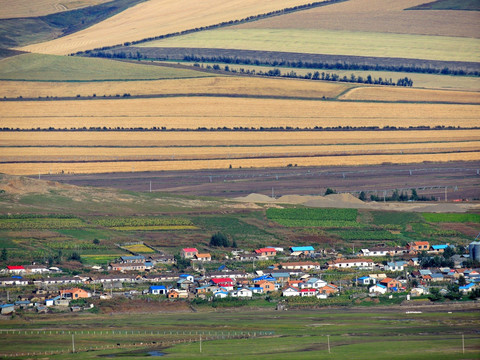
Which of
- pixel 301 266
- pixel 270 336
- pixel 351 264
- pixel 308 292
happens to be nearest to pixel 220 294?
pixel 308 292

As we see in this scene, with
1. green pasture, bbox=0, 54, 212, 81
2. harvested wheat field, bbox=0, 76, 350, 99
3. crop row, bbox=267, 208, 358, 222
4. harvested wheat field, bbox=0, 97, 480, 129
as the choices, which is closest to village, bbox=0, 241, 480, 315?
crop row, bbox=267, 208, 358, 222

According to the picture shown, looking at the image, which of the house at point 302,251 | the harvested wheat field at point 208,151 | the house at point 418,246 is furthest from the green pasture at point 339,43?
the house at point 302,251

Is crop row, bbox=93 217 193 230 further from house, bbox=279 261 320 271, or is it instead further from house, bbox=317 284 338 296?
house, bbox=317 284 338 296

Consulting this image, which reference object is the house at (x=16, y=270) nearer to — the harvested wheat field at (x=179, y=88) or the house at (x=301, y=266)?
the house at (x=301, y=266)

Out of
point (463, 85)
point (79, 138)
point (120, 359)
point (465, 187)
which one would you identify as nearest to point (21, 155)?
point (79, 138)

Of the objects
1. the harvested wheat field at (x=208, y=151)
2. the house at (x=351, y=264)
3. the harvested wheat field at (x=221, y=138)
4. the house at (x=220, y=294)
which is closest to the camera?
the house at (x=220, y=294)

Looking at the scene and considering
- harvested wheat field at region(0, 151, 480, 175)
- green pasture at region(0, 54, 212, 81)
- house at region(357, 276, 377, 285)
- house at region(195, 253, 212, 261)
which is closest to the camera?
house at region(357, 276, 377, 285)

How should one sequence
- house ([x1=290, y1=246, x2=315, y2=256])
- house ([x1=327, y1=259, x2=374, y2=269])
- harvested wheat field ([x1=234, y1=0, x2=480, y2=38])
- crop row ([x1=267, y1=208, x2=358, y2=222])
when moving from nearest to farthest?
house ([x1=327, y1=259, x2=374, y2=269]) → house ([x1=290, y1=246, x2=315, y2=256]) → crop row ([x1=267, y1=208, x2=358, y2=222]) → harvested wheat field ([x1=234, y1=0, x2=480, y2=38])
